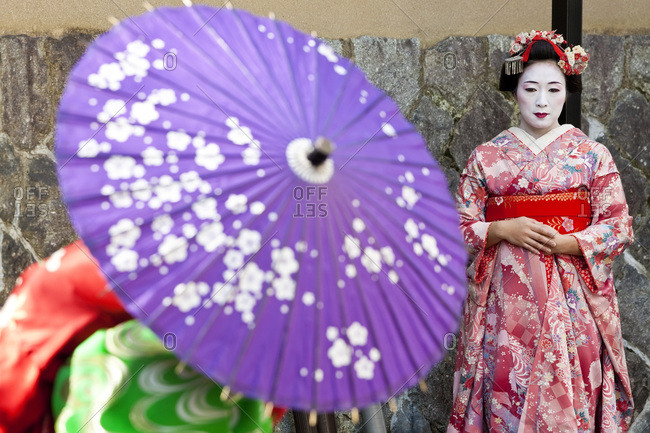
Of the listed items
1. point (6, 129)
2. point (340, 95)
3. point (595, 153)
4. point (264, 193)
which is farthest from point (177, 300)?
point (595, 153)

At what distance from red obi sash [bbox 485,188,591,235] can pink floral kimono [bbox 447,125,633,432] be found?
2 cm

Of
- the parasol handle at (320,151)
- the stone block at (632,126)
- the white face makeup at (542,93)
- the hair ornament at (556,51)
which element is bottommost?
the stone block at (632,126)

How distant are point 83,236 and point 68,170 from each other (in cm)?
10

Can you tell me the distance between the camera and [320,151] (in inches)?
38.4

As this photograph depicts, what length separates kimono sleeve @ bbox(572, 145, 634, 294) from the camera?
95.7 inches

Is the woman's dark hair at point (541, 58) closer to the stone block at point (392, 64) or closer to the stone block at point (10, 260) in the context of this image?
the stone block at point (392, 64)

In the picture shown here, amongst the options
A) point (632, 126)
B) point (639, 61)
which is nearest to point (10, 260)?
point (632, 126)

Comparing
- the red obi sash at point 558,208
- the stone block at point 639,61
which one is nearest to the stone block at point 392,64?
the red obi sash at point 558,208

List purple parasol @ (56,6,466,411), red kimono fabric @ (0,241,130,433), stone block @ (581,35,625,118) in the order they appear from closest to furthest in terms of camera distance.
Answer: purple parasol @ (56,6,466,411) < red kimono fabric @ (0,241,130,433) < stone block @ (581,35,625,118)

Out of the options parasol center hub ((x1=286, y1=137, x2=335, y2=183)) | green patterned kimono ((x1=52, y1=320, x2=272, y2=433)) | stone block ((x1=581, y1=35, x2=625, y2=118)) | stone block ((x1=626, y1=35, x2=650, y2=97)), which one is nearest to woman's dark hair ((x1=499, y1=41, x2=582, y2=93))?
stone block ((x1=581, y1=35, x2=625, y2=118))

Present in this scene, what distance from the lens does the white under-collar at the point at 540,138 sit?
253 centimetres

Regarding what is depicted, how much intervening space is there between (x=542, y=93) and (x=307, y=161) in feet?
5.64

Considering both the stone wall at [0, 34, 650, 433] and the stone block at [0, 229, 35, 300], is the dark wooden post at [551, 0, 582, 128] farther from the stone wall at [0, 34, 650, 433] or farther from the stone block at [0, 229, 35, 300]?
the stone block at [0, 229, 35, 300]

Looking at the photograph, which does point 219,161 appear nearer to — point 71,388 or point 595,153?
point 71,388
